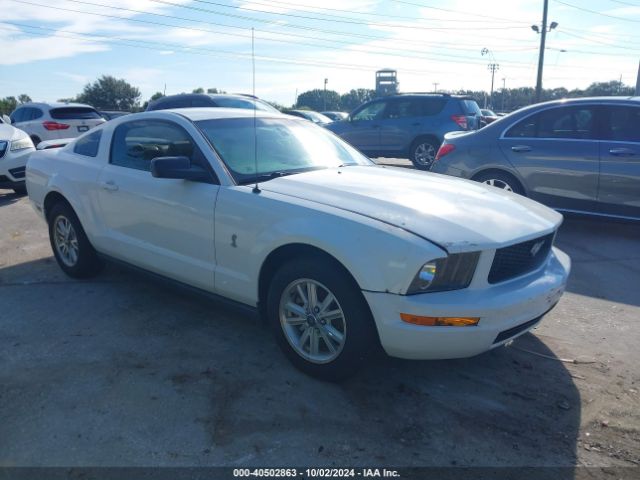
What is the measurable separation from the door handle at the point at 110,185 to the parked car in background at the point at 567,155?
4.44 meters

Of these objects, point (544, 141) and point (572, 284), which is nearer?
point (572, 284)

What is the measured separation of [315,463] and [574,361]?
198 centimetres

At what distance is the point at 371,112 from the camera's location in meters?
13.4

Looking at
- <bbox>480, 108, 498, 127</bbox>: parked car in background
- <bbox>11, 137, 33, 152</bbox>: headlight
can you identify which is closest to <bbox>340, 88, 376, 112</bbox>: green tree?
<bbox>480, 108, 498, 127</bbox>: parked car in background

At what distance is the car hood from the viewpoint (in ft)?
10.2

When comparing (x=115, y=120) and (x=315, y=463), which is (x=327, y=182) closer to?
(x=315, y=463)

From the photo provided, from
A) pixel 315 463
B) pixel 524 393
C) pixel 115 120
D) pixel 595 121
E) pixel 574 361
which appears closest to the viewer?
pixel 315 463

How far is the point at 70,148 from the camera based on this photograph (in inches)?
212

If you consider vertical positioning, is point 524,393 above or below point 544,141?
below

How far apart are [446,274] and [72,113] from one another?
1367 centimetres

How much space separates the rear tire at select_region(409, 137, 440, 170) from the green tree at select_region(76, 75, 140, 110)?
44.8 m

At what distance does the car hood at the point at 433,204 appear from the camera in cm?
310

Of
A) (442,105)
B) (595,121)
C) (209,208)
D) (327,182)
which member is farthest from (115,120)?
(442,105)

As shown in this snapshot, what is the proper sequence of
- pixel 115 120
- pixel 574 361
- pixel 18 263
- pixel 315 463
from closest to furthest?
pixel 315 463, pixel 574 361, pixel 115 120, pixel 18 263
